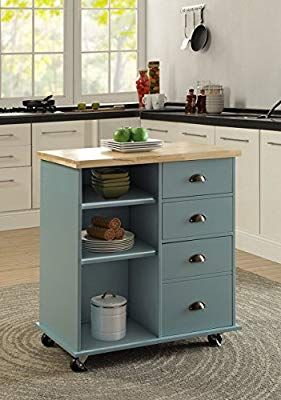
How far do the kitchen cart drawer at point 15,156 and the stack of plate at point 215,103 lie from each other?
1.36 meters

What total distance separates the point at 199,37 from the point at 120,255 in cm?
371

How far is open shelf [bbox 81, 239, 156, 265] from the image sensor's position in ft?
11.7

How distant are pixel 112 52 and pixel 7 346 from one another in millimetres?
4071

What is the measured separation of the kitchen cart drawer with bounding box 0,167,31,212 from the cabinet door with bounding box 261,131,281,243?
1874 mm

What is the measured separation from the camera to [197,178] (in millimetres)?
3730

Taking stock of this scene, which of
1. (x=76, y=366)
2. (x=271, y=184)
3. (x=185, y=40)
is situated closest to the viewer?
(x=76, y=366)

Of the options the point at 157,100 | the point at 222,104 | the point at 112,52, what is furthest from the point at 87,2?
the point at 222,104

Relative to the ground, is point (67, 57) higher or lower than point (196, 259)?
higher

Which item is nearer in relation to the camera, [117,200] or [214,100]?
[117,200]

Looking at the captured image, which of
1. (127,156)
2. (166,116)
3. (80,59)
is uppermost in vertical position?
(80,59)

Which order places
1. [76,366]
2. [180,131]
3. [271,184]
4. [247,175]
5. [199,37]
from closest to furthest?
1. [76,366]
2. [271,184]
3. [247,175]
4. [180,131]
5. [199,37]

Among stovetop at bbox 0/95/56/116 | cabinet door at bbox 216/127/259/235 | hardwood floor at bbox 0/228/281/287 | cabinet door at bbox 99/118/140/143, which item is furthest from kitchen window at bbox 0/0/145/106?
cabinet door at bbox 216/127/259/235

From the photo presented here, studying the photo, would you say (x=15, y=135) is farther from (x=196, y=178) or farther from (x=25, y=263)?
(x=196, y=178)

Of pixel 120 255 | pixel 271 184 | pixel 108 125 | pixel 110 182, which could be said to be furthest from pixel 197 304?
pixel 108 125
